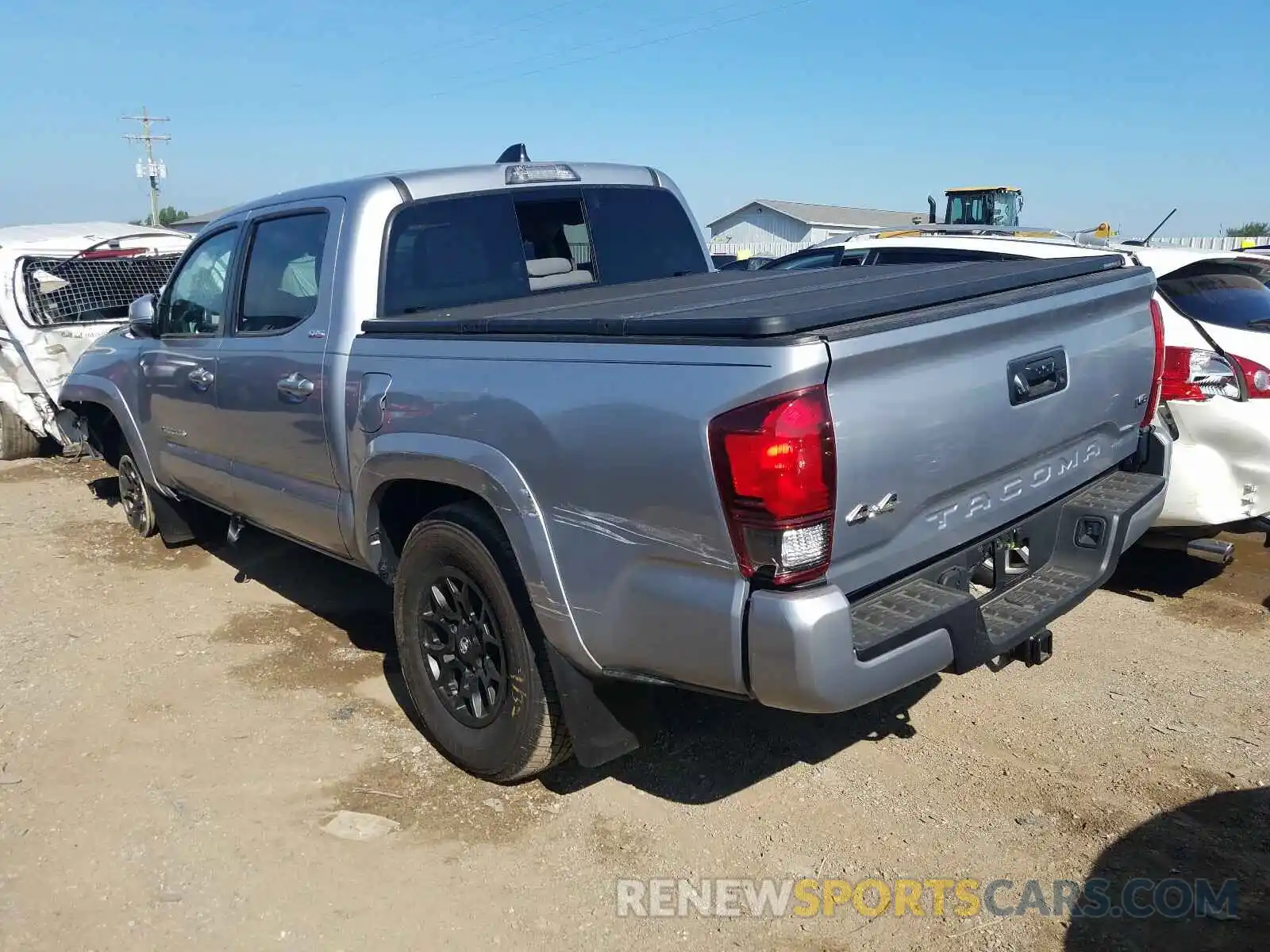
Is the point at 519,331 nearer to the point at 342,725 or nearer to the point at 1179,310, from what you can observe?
the point at 342,725

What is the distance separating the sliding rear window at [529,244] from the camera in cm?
397

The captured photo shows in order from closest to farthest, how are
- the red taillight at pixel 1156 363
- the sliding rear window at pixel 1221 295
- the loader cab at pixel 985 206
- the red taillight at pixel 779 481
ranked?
the red taillight at pixel 779 481 → the red taillight at pixel 1156 363 → the sliding rear window at pixel 1221 295 → the loader cab at pixel 985 206

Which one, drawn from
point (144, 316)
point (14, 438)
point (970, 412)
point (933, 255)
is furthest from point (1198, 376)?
point (14, 438)

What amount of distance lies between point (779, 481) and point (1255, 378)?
10.7ft

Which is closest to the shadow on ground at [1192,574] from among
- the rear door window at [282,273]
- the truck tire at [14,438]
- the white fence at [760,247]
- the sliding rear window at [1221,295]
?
the sliding rear window at [1221,295]

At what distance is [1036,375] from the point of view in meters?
2.94

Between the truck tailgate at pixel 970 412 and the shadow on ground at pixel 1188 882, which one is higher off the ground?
the truck tailgate at pixel 970 412

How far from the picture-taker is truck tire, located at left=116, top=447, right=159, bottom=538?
6391 mm

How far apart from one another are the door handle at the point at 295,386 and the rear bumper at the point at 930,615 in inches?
87.7

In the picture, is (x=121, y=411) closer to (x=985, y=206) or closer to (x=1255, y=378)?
(x=1255, y=378)

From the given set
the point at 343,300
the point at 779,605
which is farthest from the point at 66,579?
the point at 779,605

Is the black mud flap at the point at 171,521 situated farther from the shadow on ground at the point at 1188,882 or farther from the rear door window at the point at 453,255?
the shadow on ground at the point at 1188,882

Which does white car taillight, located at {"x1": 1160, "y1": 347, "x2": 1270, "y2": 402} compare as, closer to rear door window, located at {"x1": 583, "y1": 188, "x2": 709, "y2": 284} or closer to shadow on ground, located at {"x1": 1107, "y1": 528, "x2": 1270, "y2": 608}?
shadow on ground, located at {"x1": 1107, "y1": 528, "x2": 1270, "y2": 608}

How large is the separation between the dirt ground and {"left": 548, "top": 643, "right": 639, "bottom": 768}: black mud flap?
143 mm
